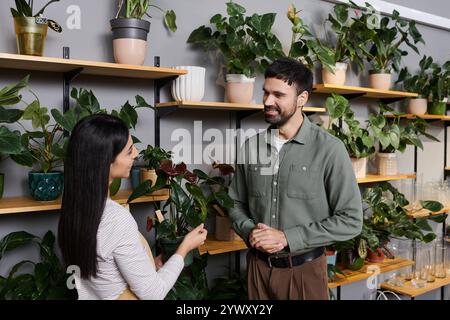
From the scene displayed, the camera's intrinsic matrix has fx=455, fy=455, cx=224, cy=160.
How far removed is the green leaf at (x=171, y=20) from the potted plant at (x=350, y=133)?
40.3 inches

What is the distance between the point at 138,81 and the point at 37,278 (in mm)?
1068

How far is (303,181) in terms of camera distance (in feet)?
6.08

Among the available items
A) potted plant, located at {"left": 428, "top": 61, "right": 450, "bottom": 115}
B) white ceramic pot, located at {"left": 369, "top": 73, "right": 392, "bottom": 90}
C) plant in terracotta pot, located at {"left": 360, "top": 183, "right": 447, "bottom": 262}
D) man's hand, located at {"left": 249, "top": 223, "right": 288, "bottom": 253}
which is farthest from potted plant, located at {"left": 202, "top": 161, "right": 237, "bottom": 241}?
potted plant, located at {"left": 428, "top": 61, "right": 450, "bottom": 115}

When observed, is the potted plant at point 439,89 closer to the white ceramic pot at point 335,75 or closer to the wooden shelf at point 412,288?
the white ceramic pot at point 335,75

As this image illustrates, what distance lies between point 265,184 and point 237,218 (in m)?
0.20

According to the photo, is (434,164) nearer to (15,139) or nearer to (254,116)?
(254,116)

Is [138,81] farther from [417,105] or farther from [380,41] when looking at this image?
[417,105]

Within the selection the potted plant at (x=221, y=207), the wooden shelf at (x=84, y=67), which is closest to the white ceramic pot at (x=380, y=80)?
the potted plant at (x=221, y=207)

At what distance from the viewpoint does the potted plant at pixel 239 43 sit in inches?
92.3

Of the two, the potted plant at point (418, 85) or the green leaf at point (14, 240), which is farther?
the potted plant at point (418, 85)

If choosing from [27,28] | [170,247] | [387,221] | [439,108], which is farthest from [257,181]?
[439,108]

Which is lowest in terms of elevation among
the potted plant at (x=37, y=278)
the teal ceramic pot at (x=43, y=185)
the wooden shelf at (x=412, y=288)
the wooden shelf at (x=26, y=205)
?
the wooden shelf at (x=412, y=288)

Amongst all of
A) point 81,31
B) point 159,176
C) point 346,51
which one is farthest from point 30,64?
point 346,51

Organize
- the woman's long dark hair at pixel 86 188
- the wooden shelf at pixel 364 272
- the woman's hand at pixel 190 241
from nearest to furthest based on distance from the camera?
1. the woman's long dark hair at pixel 86 188
2. the woman's hand at pixel 190 241
3. the wooden shelf at pixel 364 272
